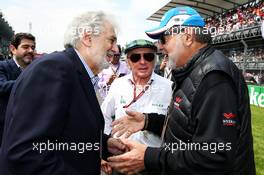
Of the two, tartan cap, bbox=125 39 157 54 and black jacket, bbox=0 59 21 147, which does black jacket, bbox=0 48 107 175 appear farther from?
black jacket, bbox=0 59 21 147

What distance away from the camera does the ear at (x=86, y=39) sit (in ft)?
8.07

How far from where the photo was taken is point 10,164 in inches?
77.3

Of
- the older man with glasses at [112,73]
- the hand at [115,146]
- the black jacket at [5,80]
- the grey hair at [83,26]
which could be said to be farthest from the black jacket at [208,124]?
the older man with glasses at [112,73]

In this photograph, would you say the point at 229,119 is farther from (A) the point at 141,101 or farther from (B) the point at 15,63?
(B) the point at 15,63

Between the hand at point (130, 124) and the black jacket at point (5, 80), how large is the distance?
181 cm

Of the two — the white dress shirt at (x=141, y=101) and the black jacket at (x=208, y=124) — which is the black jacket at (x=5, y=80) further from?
the black jacket at (x=208, y=124)

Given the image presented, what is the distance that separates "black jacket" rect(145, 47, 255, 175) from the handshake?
125mm

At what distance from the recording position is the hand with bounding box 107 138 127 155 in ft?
9.70

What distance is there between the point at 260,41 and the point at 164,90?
27631 mm

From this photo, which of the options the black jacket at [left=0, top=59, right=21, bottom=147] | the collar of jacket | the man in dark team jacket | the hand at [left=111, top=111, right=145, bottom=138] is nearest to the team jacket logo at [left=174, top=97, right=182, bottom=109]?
the man in dark team jacket

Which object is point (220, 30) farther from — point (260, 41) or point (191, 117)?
point (191, 117)

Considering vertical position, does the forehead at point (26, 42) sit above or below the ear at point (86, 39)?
above

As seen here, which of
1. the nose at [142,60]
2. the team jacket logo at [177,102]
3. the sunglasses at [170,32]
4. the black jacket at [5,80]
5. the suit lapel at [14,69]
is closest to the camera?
the team jacket logo at [177,102]

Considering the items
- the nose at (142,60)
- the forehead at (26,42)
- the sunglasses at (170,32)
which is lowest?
the nose at (142,60)
